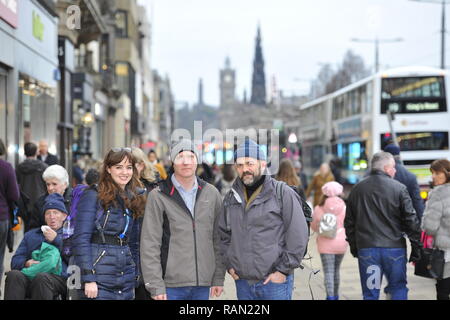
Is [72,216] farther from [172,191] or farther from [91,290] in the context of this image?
[172,191]

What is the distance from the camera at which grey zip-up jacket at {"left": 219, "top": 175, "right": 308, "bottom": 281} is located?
5.18m

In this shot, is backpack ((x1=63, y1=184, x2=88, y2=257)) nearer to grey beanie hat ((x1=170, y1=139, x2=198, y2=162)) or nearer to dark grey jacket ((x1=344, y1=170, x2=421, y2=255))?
grey beanie hat ((x1=170, y1=139, x2=198, y2=162))

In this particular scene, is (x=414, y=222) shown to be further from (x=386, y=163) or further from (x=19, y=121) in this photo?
(x=19, y=121)

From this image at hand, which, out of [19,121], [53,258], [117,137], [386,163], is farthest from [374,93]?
[117,137]

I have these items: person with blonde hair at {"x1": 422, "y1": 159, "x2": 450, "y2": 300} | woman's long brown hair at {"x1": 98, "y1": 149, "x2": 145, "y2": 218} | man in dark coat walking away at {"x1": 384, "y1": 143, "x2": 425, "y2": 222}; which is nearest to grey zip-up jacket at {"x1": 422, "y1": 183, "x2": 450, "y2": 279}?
person with blonde hair at {"x1": 422, "y1": 159, "x2": 450, "y2": 300}

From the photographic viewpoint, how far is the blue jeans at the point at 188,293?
5.33 meters

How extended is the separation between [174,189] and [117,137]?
4239 cm

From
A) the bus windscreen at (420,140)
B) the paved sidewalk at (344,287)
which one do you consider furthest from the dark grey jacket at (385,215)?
the bus windscreen at (420,140)

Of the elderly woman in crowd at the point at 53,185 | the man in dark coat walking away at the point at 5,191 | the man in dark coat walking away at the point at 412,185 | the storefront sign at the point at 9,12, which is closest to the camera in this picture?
the elderly woman in crowd at the point at 53,185

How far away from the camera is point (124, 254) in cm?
532

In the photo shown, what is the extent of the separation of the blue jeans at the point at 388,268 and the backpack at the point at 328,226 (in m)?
1.25

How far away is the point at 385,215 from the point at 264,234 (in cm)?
260
